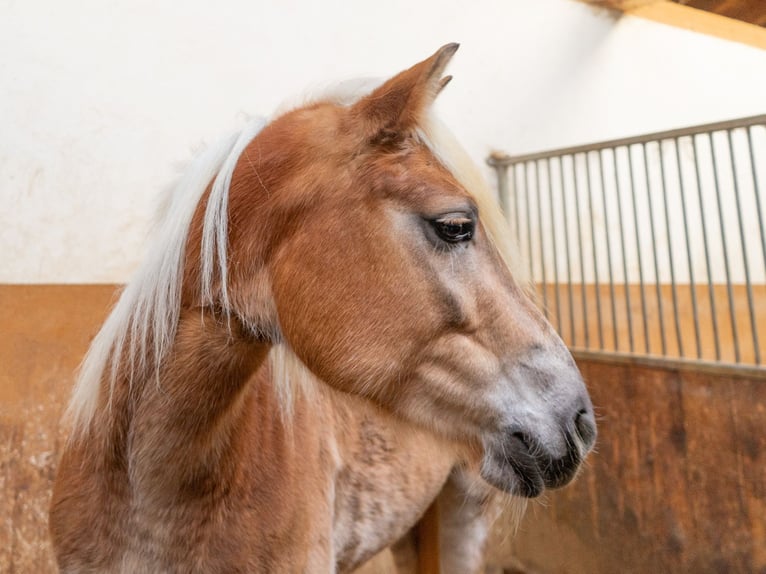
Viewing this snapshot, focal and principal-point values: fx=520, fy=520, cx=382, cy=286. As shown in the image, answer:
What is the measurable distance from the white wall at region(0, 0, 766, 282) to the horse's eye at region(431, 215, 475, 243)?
32.3 inches

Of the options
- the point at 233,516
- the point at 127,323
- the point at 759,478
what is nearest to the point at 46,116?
the point at 127,323

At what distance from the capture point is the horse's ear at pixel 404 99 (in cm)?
93

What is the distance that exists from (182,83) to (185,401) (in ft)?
5.98

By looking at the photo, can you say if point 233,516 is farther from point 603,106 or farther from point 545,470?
point 603,106

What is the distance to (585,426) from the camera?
94 cm

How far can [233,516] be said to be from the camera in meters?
1.11

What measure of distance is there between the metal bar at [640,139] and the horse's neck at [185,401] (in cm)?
222

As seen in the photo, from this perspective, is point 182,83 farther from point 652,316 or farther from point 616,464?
point 652,316

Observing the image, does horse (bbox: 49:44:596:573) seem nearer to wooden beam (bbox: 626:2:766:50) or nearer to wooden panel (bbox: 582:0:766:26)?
wooden panel (bbox: 582:0:766:26)

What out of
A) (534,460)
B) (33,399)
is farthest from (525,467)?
(33,399)

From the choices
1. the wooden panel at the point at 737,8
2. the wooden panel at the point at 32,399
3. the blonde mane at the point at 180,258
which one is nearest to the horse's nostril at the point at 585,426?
the blonde mane at the point at 180,258

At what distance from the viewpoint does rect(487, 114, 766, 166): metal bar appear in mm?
2184

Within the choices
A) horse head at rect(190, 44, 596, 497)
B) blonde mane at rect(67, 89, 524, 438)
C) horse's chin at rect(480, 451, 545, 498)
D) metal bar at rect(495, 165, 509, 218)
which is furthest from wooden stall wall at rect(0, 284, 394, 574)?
metal bar at rect(495, 165, 509, 218)

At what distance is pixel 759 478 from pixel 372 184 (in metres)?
2.08
